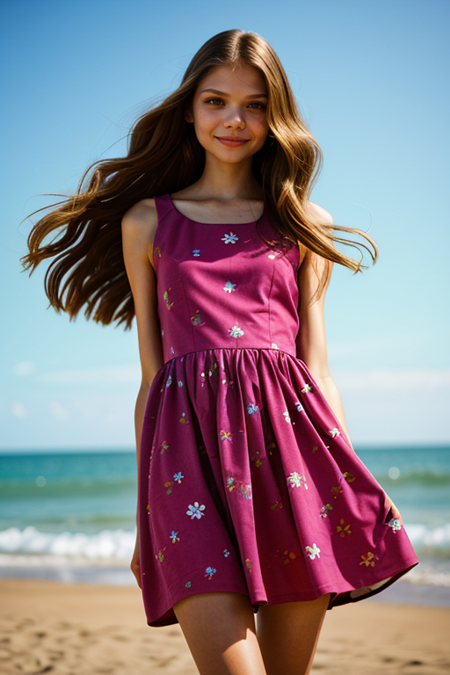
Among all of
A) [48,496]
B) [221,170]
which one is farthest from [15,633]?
[48,496]

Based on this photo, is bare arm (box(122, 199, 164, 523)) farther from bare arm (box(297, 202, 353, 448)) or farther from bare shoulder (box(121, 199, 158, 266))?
bare arm (box(297, 202, 353, 448))

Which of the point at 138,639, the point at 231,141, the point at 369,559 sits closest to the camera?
the point at 369,559

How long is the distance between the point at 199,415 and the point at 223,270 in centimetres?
46

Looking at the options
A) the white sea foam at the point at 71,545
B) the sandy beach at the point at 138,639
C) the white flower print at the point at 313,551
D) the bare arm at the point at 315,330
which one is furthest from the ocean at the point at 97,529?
the white flower print at the point at 313,551

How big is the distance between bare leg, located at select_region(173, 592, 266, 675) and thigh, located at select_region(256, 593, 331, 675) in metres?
0.20

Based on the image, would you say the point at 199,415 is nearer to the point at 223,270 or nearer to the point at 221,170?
the point at 223,270

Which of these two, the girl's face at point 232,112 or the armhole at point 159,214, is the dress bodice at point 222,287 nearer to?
the armhole at point 159,214

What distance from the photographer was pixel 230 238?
2.12 metres

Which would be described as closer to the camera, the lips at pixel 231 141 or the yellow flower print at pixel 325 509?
the yellow flower print at pixel 325 509

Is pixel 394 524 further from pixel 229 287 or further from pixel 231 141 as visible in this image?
pixel 231 141

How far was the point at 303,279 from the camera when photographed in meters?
2.22

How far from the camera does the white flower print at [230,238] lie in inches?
83.2

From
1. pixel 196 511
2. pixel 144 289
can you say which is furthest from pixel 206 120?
pixel 196 511

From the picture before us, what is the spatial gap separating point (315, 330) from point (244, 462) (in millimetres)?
595
